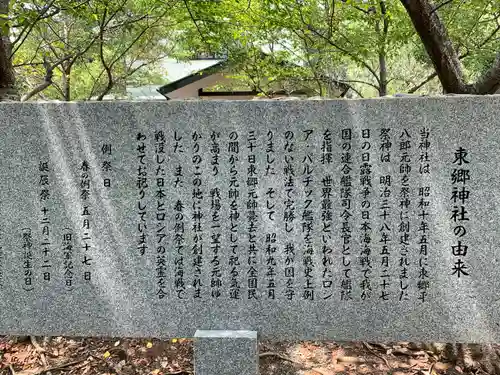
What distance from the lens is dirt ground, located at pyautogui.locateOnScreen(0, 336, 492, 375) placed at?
3893mm

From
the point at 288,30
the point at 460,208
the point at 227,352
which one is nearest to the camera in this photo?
the point at 460,208

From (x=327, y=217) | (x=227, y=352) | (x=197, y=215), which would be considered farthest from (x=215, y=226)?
(x=227, y=352)

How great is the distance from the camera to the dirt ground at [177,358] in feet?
12.8

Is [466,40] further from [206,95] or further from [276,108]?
[206,95]

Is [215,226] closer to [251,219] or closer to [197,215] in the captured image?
[197,215]

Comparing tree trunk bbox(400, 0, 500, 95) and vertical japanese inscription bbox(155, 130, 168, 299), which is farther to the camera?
tree trunk bbox(400, 0, 500, 95)

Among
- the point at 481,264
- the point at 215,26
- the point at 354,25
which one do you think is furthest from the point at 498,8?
the point at 215,26

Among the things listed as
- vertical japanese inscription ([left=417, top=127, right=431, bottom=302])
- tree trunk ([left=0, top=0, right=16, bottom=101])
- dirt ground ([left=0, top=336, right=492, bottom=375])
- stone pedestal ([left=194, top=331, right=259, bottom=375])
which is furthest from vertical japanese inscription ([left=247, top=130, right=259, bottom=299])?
tree trunk ([left=0, top=0, right=16, bottom=101])

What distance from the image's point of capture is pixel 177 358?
4238 mm

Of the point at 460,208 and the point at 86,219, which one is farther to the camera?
the point at 86,219

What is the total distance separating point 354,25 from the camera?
5.40 metres

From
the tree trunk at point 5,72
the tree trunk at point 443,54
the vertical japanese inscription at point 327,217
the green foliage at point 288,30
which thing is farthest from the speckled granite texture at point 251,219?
the green foliage at point 288,30

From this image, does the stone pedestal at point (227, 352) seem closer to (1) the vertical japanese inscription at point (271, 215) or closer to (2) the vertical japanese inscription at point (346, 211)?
(1) the vertical japanese inscription at point (271, 215)

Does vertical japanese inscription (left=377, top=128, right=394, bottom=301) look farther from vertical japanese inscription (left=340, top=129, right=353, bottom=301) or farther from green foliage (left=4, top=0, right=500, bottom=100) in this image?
green foliage (left=4, top=0, right=500, bottom=100)
